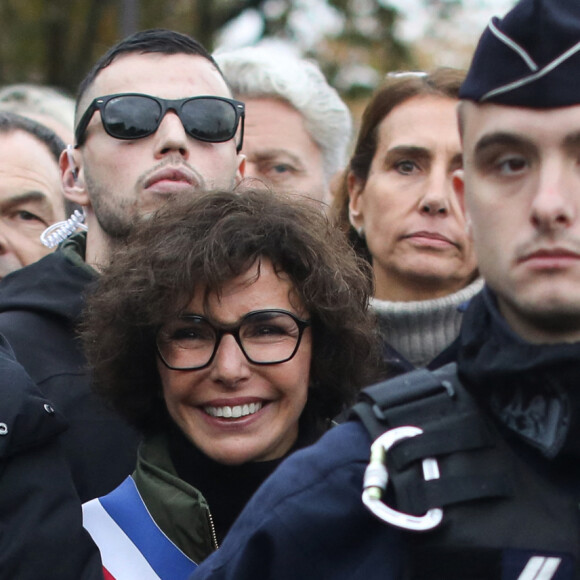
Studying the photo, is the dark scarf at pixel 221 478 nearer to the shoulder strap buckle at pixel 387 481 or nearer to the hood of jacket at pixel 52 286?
the hood of jacket at pixel 52 286

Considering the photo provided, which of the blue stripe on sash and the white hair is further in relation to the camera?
the white hair

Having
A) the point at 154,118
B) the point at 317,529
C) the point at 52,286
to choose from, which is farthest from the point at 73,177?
the point at 317,529

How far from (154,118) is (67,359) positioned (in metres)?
0.79

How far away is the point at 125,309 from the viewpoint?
289 cm

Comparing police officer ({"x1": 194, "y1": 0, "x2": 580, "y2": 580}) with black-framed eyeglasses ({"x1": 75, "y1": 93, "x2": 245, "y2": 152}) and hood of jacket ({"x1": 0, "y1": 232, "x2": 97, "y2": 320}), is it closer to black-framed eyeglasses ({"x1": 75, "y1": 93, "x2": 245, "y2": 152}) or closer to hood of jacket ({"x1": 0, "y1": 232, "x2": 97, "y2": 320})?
hood of jacket ({"x1": 0, "y1": 232, "x2": 97, "y2": 320})

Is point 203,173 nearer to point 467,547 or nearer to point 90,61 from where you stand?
point 467,547

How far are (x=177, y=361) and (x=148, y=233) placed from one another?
393 mm

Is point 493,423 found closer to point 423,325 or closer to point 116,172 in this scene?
point 423,325

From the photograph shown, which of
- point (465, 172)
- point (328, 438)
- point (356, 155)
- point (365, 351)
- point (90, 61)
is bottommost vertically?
point (328, 438)

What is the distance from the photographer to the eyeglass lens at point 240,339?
9.03 feet

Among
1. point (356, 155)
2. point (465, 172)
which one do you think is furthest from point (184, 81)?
point (465, 172)

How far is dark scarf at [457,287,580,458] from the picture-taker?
68.9 inches

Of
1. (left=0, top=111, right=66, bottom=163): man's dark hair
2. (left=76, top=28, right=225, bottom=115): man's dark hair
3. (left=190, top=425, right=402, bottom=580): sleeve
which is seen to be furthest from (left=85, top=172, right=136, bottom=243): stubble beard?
(left=190, top=425, right=402, bottom=580): sleeve

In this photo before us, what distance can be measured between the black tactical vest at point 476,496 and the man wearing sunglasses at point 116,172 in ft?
4.49
